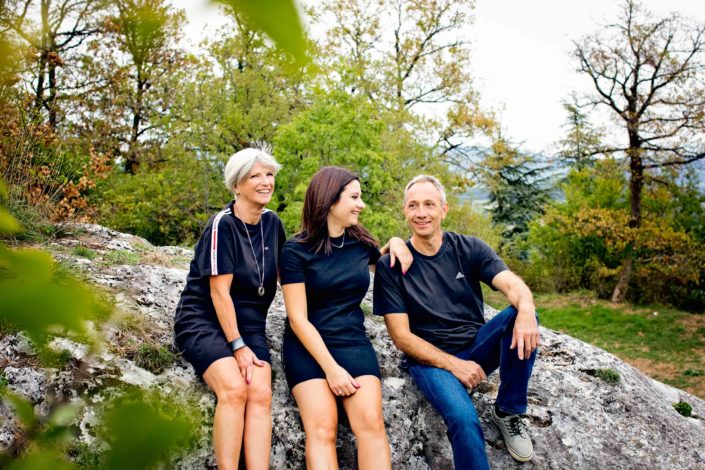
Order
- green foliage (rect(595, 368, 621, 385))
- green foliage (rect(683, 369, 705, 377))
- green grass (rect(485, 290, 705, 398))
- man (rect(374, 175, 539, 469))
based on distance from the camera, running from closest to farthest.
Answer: man (rect(374, 175, 539, 469)), green foliage (rect(595, 368, 621, 385)), green foliage (rect(683, 369, 705, 377)), green grass (rect(485, 290, 705, 398))

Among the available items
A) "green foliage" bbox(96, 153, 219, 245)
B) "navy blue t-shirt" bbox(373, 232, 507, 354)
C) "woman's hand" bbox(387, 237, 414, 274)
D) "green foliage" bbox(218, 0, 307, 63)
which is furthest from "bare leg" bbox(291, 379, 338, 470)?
"green foliage" bbox(96, 153, 219, 245)

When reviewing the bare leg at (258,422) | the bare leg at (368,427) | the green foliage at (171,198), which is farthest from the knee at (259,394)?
the green foliage at (171,198)

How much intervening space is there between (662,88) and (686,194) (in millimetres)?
4014

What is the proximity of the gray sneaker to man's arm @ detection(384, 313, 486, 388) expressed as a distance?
279 millimetres

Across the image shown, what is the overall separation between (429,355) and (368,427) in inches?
23.6

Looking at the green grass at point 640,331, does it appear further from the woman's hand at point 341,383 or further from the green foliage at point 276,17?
the green foliage at point 276,17

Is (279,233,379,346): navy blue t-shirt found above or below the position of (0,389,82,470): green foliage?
below

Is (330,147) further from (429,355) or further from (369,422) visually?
(369,422)

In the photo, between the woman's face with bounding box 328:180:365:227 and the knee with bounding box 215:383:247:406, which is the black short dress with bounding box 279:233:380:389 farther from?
the knee with bounding box 215:383:247:406

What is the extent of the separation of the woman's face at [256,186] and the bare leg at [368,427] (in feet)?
3.70

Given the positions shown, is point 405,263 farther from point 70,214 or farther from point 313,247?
point 70,214

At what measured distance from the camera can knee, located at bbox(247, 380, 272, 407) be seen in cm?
261

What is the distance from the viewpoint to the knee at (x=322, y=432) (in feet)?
8.51

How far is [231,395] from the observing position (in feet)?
8.30
